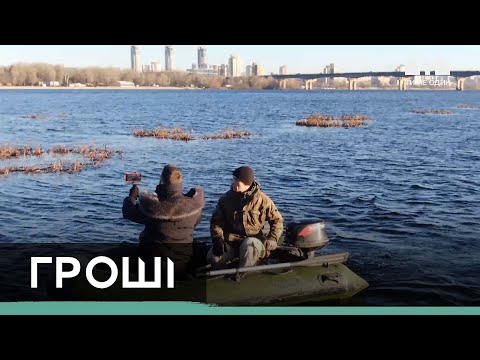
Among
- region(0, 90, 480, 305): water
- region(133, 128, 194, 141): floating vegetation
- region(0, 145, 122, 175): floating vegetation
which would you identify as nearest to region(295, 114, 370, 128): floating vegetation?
region(0, 90, 480, 305): water

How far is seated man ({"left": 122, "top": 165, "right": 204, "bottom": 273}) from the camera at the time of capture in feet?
21.0

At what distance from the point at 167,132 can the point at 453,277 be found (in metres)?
15.8

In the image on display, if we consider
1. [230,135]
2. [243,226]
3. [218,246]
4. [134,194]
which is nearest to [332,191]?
[243,226]

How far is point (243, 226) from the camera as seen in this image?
7.00 meters

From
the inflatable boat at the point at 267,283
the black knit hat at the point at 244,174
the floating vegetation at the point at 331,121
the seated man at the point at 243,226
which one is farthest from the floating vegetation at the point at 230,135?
the black knit hat at the point at 244,174

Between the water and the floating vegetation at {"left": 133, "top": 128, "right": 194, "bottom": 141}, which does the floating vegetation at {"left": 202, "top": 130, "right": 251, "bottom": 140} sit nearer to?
the water

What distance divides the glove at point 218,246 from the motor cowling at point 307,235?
998 mm

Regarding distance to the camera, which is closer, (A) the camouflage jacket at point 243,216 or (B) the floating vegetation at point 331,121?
(A) the camouflage jacket at point 243,216

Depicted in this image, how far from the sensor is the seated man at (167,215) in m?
6.39

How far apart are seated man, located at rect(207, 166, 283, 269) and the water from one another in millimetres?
2036

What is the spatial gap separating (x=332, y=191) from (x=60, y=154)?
27.9 feet

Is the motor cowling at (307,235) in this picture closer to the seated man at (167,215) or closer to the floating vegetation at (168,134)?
the seated man at (167,215)

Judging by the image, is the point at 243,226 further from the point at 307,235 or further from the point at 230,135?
the point at 230,135

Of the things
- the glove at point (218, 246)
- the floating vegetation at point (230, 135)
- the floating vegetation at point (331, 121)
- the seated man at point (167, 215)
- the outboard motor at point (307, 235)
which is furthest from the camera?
the floating vegetation at point (331, 121)
